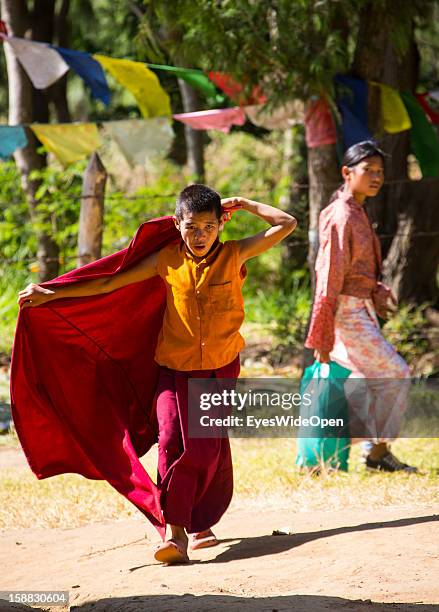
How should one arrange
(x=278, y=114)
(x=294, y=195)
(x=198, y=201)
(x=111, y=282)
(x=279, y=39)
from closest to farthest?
1. (x=198, y=201)
2. (x=111, y=282)
3. (x=279, y=39)
4. (x=278, y=114)
5. (x=294, y=195)

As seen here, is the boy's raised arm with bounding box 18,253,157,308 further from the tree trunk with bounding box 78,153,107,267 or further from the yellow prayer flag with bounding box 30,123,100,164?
the yellow prayer flag with bounding box 30,123,100,164

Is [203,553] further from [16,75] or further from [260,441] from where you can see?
[16,75]

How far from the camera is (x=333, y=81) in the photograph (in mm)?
7484

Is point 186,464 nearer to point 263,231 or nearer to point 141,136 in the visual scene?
point 263,231

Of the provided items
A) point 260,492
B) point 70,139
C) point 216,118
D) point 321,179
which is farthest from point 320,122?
point 260,492

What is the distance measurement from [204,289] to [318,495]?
151cm

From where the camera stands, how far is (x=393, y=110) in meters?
7.79

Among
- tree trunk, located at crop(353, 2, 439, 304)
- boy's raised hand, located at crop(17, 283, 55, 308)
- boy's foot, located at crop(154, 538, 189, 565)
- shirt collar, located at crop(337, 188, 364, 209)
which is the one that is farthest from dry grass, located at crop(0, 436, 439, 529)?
tree trunk, located at crop(353, 2, 439, 304)

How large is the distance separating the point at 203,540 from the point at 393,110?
4.48m

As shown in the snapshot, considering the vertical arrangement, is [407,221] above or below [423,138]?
below

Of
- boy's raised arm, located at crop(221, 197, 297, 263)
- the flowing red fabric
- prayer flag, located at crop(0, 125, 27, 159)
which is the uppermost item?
prayer flag, located at crop(0, 125, 27, 159)

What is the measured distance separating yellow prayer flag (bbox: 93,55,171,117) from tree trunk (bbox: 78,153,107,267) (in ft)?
2.35

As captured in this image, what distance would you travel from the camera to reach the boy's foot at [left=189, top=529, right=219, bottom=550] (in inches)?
177

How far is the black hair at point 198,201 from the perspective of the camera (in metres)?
4.29
